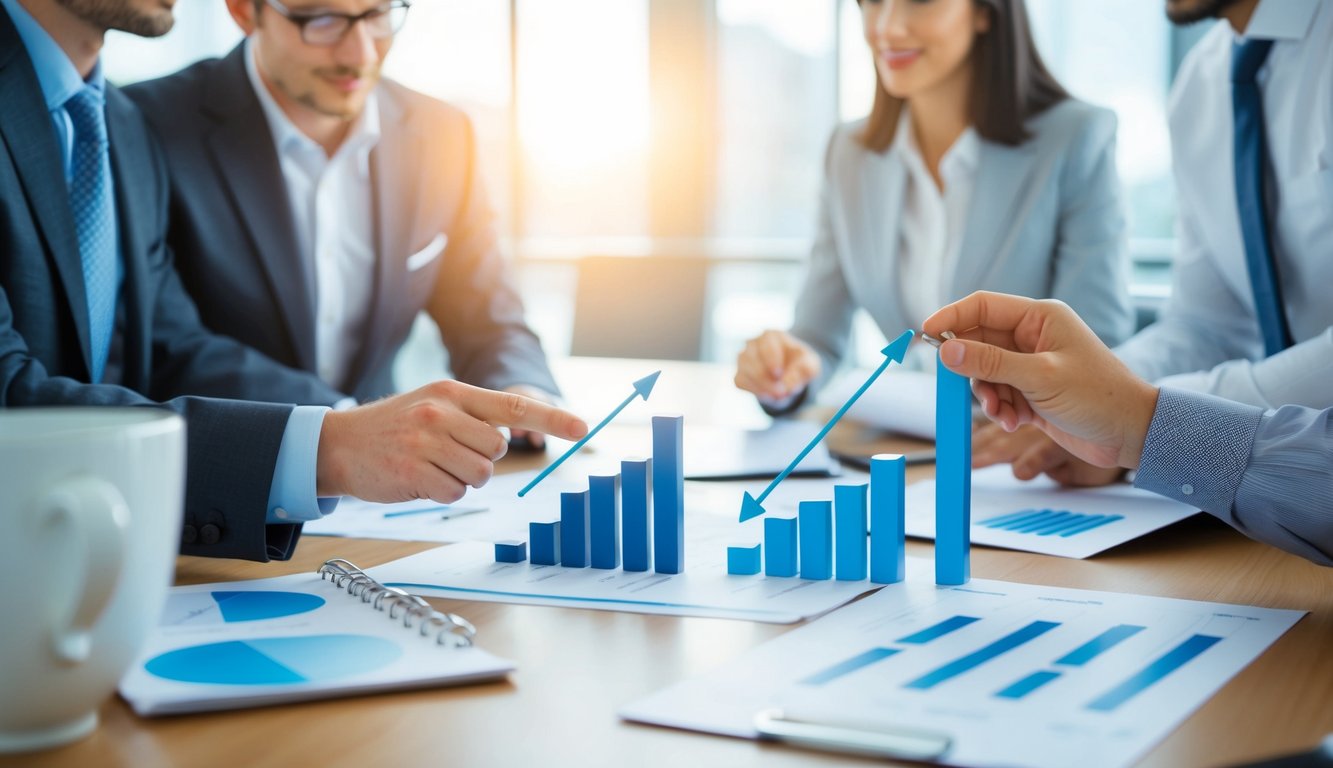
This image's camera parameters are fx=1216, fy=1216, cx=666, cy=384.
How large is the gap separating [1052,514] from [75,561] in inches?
37.8

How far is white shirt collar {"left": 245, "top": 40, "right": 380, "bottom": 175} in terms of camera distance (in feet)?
7.46

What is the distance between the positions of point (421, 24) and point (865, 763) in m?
6.92

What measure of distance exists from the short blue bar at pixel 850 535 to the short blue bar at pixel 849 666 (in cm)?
20

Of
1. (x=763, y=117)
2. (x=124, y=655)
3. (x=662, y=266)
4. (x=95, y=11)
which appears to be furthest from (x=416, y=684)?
(x=763, y=117)

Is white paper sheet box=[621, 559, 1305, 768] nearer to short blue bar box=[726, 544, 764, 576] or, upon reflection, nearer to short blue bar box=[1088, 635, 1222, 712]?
short blue bar box=[1088, 635, 1222, 712]

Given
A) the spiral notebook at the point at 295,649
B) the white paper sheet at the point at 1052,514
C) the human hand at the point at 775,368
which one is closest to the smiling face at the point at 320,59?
the human hand at the point at 775,368

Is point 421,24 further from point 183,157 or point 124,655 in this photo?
point 124,655

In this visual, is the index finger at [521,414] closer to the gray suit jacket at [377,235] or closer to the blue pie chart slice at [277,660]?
the blue pie chart slice at [277,660]

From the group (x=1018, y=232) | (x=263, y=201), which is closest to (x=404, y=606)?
(x=263, y=201)

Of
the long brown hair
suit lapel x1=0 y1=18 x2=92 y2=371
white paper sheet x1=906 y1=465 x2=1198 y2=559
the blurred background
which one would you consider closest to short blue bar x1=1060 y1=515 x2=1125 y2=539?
white paper sheet x1=906 y1=465 x2=1198 y2=559

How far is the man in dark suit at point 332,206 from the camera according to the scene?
6.94 feet

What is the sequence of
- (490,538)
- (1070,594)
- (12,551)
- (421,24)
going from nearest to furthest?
(12,551)
(1070,594)
(490,538)
(421,24)

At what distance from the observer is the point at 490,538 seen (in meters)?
1.17

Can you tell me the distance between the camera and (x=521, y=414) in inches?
42.9
